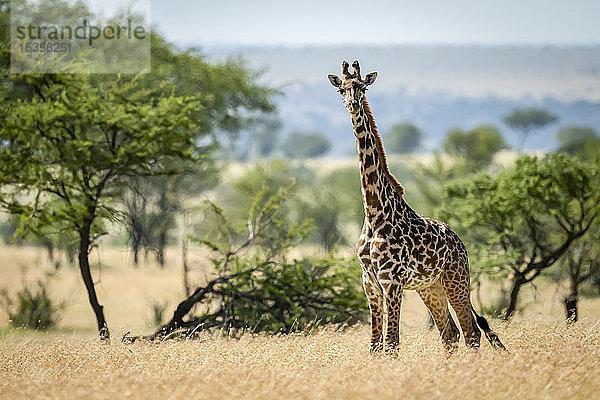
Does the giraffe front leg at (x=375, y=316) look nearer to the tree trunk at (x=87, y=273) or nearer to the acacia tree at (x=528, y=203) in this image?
the tree trunk at (x=87, y=273)

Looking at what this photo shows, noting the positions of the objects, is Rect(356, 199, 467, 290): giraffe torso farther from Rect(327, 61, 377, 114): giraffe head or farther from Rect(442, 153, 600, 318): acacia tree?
Answer: Rect(442, 153, 600, 318): acacia tree

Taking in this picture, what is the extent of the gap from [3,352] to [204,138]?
73.3 ft

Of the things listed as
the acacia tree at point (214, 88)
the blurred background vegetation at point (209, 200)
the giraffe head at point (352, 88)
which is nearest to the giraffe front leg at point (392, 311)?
the giraffe head at point (352, 88)

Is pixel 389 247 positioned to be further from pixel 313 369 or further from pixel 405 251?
pixel 313 369

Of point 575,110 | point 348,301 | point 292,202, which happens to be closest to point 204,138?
point 292,202

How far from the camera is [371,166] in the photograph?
31.6ft

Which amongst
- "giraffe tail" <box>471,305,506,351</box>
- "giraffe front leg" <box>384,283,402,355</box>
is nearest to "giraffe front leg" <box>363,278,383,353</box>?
"giraffe front leg" <box>384,283,402,355</box>

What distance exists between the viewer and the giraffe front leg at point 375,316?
9352mm

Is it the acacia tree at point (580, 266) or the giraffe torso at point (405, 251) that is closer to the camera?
the giraffe torso at point (405, 251)

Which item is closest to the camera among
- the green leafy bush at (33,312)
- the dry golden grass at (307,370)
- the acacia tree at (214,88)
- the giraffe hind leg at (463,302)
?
the dry golden grass at (307,370)

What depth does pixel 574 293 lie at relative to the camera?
68.1 ft

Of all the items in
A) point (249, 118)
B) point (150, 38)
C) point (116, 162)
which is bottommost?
point (116, 162)

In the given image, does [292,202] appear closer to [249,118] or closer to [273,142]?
[249,118]

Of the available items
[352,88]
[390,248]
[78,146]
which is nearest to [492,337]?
[390,248]
